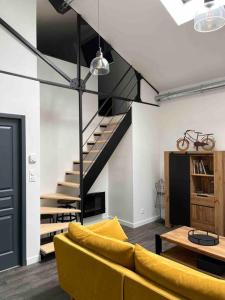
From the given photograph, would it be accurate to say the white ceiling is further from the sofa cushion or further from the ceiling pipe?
the sofa cushion

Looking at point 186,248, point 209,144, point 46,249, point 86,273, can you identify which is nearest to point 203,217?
point 209,144

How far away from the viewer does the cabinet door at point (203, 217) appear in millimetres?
4246

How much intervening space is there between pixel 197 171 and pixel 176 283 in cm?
335

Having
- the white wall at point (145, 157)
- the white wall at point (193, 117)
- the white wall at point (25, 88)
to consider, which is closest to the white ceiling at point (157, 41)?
the white wall at point (193, 117)

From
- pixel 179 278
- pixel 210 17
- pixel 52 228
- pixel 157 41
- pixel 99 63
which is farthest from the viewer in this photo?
pixel 157 41

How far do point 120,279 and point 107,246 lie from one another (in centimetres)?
29

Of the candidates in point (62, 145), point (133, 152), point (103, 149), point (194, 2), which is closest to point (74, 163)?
point (62, 145)

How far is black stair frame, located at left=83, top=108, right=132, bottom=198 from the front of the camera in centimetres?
448

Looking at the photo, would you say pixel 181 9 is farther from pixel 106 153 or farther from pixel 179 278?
pixel 179 278

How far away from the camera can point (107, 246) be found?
1998 mm

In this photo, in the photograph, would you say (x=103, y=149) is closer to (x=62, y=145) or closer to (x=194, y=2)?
(x=62, y=145)

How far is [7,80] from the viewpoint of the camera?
317cm

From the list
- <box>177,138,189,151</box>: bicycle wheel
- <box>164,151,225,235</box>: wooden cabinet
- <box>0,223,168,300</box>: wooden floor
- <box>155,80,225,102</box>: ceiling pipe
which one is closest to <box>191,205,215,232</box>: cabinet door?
<box>164,151,225,235</box>: wooden cabinet

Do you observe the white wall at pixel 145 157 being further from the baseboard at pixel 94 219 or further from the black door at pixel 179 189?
the baseboard at pixel 94 219
